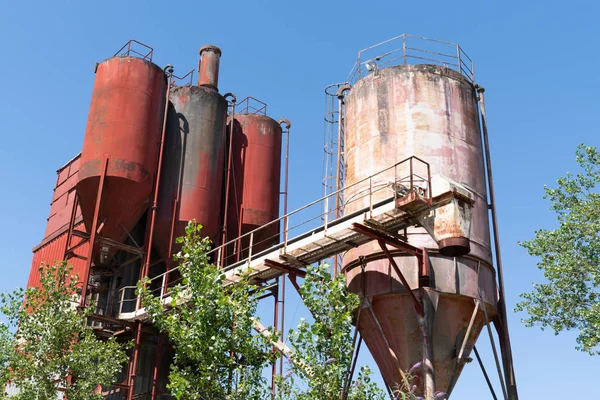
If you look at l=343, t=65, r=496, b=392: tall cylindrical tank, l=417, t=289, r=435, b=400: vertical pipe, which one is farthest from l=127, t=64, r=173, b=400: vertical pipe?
l=417, t=289, r=435, b=400: vertical pipe

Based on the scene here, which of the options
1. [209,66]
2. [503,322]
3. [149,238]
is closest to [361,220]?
[503,322]

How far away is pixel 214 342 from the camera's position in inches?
571

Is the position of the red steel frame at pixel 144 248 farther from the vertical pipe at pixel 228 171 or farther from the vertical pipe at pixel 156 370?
the vertical pipe at pixel 228 171

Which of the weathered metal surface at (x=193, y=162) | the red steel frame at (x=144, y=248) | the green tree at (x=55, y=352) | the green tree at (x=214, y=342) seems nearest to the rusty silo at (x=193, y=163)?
the weathered metal surface at (x=193, y=162)

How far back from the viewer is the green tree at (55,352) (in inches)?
738

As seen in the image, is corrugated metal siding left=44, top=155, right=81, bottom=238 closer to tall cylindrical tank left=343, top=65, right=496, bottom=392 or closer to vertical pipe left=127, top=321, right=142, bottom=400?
vertical pipe left=127, top=321, right=142, bottom=400

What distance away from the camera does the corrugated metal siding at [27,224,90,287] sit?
28.5 m

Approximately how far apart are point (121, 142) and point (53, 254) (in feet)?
32.1

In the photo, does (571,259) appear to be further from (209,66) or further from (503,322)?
(209,66)

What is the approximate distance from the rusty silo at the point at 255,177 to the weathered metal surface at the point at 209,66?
204cm

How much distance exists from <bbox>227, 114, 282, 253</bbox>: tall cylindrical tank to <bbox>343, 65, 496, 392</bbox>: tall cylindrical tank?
8048 mm

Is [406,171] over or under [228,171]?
under

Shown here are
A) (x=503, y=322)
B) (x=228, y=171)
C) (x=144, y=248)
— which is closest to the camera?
(x=503, y=322)

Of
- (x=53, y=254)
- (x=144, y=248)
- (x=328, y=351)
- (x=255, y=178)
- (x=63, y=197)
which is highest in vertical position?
(x=63, y=197)
